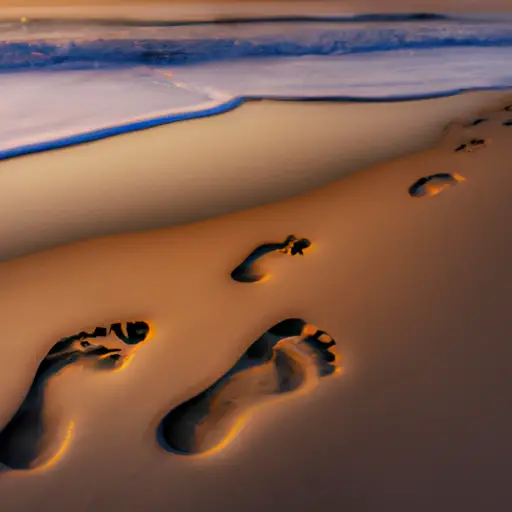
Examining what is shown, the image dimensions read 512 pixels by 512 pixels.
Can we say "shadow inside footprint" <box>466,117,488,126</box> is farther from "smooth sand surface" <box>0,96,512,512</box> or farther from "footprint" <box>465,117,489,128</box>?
"smooth sand surface" <box>0,96,512,512</box>

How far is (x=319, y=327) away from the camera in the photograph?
1.16m

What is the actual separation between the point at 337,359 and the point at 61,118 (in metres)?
2.01

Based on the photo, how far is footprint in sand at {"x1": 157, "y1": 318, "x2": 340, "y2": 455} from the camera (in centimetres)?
94

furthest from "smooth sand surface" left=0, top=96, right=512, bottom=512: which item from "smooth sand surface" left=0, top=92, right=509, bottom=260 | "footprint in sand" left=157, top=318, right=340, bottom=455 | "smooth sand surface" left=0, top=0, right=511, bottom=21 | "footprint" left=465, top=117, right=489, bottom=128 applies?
"smooth sand surface" left=0, top=0, right=511, bottom=21

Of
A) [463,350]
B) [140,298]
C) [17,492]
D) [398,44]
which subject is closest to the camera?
[17,492]

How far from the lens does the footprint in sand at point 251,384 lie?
3.07 ft

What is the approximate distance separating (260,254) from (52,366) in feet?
2.16

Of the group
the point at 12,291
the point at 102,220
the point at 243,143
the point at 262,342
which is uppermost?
the point at 243,143

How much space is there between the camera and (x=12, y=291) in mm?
1303

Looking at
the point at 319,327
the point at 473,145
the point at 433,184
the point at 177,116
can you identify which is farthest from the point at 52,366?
the point at 473,145

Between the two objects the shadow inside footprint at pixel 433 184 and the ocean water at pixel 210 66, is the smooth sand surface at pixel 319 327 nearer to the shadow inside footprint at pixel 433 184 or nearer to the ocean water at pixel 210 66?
the shadow inside footprint at pixel 433 184

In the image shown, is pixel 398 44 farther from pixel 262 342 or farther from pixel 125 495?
pixel 125 495

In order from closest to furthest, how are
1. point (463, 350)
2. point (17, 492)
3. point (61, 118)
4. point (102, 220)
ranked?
1. point (17, 492)
2. point (463, 350)
3. point (102, 220)
4. point (61, 118)

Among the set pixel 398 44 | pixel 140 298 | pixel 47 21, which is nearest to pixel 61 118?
pixel 140 298
